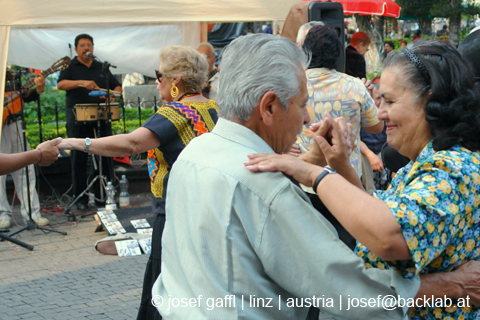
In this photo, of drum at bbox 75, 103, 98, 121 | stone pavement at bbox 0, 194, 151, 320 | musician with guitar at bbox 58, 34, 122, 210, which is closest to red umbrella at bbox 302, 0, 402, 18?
musician with guitar at bbox 58, 34, 122, 210

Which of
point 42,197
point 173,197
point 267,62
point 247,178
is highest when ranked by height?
point 267,62

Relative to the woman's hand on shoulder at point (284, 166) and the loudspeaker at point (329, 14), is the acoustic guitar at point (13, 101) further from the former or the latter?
the woman's hand on shoulder at point (284, 166)

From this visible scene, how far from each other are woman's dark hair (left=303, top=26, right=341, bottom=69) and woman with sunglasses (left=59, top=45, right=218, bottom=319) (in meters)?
0.77

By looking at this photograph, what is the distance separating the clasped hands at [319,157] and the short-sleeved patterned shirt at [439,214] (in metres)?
0.24

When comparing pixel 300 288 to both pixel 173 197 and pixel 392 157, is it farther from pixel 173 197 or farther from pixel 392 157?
pixel 392 157

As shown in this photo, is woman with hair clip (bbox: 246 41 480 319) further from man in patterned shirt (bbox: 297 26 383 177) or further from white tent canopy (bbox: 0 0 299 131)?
white tent canopy (bbox: 0 0 299 131)

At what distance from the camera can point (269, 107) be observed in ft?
5.28

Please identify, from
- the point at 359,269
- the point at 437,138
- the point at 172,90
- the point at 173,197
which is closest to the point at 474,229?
the point at 437,138

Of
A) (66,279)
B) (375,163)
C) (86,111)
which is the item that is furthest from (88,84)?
(375,163)

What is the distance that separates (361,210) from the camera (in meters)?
1.48

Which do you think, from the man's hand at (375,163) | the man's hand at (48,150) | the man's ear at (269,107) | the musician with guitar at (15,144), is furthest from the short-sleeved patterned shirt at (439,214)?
the musician with guitar at (15,144)

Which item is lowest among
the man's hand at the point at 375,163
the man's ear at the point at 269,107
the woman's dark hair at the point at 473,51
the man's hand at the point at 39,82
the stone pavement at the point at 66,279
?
the stone pavement at the point at 66,279

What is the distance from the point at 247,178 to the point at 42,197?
297 inches

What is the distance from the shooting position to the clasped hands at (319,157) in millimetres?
1531
